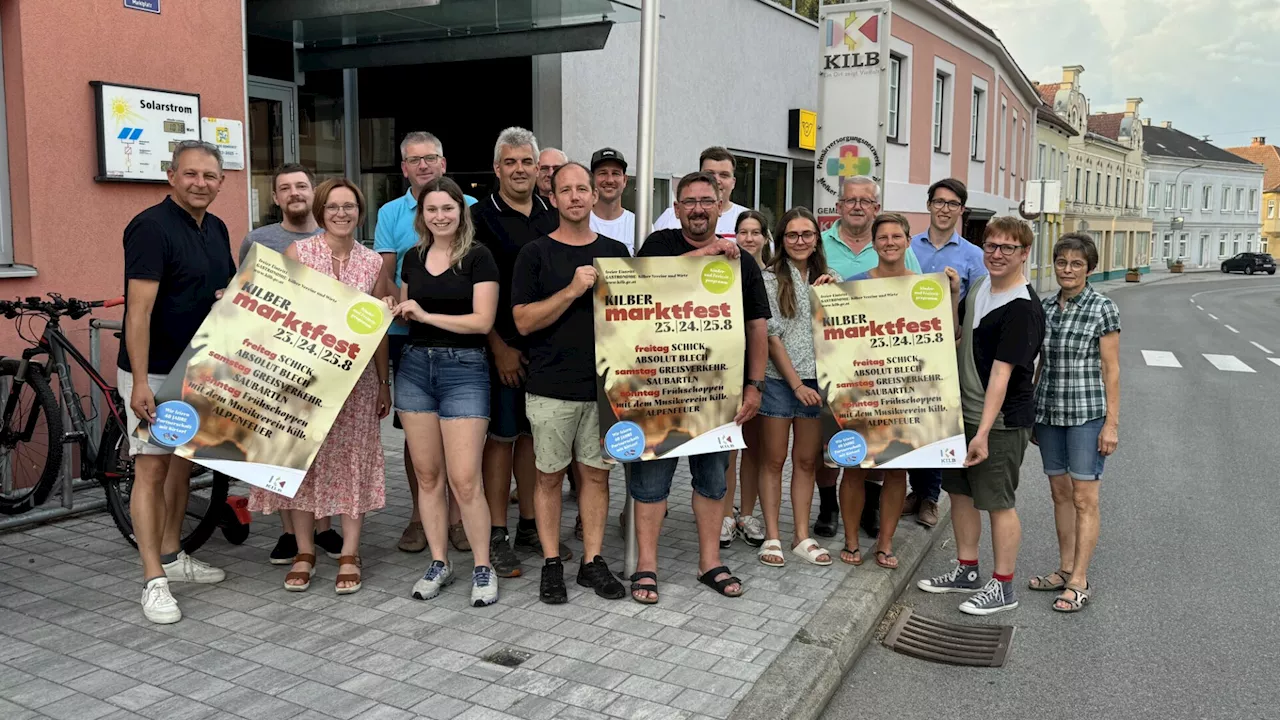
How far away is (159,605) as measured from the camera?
4.41 metres

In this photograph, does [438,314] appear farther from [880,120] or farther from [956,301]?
[880,120]

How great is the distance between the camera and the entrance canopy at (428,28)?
343 inches

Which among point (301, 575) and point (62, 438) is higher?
point (62, 438)

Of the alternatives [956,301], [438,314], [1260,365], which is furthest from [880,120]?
[1260,365]

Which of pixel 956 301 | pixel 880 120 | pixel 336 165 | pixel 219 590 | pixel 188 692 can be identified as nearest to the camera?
pixel 188 692

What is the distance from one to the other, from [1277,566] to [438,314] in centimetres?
493

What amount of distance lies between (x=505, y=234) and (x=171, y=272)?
5.08 feet

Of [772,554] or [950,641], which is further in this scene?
[772,554]

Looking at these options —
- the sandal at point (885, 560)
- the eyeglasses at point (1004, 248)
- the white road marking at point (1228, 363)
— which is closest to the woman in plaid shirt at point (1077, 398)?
the eyeglasses at point (1004, 248)

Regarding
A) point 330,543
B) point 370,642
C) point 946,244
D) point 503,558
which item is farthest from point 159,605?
point 946,244

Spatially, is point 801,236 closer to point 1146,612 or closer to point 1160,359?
point 1146,612

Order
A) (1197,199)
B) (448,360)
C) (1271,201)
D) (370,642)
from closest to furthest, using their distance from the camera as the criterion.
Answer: (370,642)
(448,360)
(1197,199)
(1271,201)

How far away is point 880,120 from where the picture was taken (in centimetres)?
925

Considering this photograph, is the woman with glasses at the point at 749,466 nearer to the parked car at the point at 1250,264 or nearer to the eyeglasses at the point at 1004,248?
the eyeglasses at the point at 1004,248
